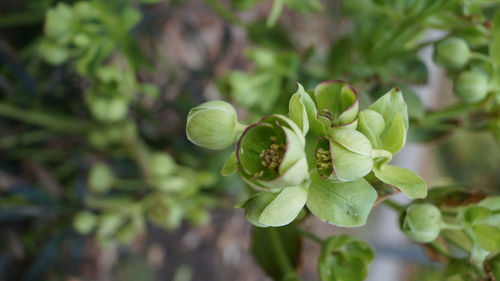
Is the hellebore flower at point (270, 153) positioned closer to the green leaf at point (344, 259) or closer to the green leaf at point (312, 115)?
the green leaf at point (312, 115)

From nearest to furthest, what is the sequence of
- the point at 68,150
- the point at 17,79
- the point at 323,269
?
1. the point at 323,269
2. the point at 17,79
3. the point at 68,150

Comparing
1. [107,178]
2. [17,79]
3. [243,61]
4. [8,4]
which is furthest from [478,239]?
[243,61]

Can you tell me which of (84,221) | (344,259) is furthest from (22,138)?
(344,259)

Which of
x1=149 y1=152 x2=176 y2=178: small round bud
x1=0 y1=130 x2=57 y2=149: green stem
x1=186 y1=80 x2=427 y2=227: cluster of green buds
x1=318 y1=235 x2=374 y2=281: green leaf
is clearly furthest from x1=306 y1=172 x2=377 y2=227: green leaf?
x1=0 y1=130 x2=57 y2=149: green stem

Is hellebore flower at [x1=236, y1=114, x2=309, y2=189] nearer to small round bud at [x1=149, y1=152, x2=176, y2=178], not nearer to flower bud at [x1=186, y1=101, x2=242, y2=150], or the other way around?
flower bud at [x1=186, y1=101, x2=242, y2=150]

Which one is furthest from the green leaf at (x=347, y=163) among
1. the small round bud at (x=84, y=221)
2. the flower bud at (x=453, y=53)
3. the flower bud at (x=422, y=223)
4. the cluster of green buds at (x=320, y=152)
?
the small round bud at (x=84, y=221)

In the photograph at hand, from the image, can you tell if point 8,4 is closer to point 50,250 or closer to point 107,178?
point 107,178
